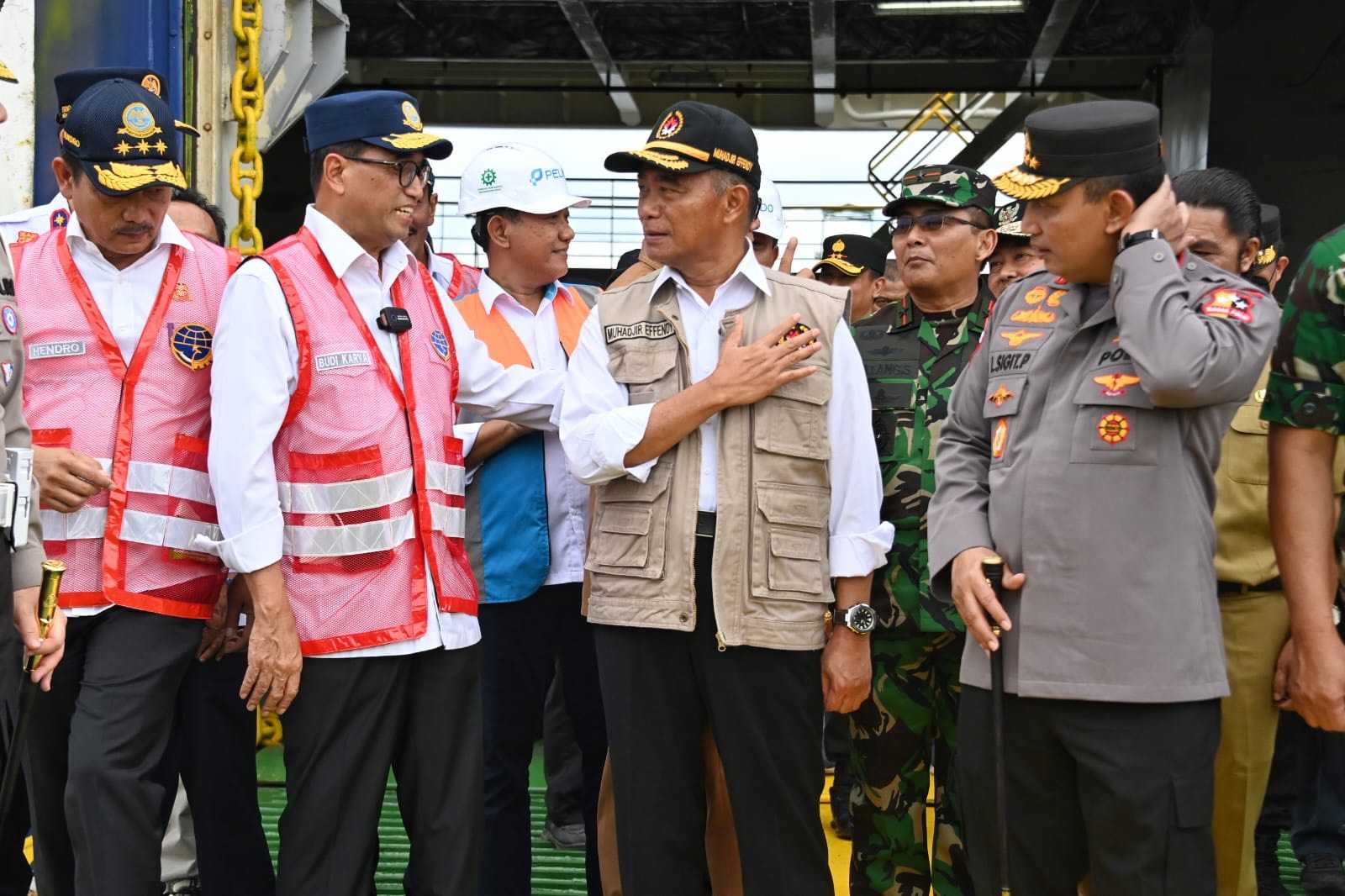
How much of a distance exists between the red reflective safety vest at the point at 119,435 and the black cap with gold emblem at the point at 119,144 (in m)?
0.24

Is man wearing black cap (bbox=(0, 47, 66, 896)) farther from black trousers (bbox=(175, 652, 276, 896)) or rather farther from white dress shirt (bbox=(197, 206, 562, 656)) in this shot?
black trousers (bbox=(175, 652, 276, 896))

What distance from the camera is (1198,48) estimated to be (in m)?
12.0

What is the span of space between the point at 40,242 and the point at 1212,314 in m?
2.72

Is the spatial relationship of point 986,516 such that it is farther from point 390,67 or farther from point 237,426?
point 390,67

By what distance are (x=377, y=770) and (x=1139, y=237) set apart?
1974 millimetres

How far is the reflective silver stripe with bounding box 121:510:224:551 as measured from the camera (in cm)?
360

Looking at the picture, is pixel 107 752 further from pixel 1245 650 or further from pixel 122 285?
pixel 1245 650

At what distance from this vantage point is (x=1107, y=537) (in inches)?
110

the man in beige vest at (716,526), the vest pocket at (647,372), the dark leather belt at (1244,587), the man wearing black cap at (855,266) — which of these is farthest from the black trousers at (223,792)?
the man wearing black cap at (855,266)

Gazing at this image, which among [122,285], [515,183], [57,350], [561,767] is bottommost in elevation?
[561,767]

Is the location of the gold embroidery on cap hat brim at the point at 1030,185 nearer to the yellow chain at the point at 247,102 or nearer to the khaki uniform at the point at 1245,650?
the khaki uniform at the point at 1245,650

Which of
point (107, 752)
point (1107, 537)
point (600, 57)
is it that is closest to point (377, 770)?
point (107, 752)

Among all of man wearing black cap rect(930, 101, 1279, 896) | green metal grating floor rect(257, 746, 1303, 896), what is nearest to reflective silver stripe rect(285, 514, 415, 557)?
man wearing black cap rect(930, 101, 1279, 896)

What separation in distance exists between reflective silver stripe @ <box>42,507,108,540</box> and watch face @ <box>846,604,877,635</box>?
5.80 ft
